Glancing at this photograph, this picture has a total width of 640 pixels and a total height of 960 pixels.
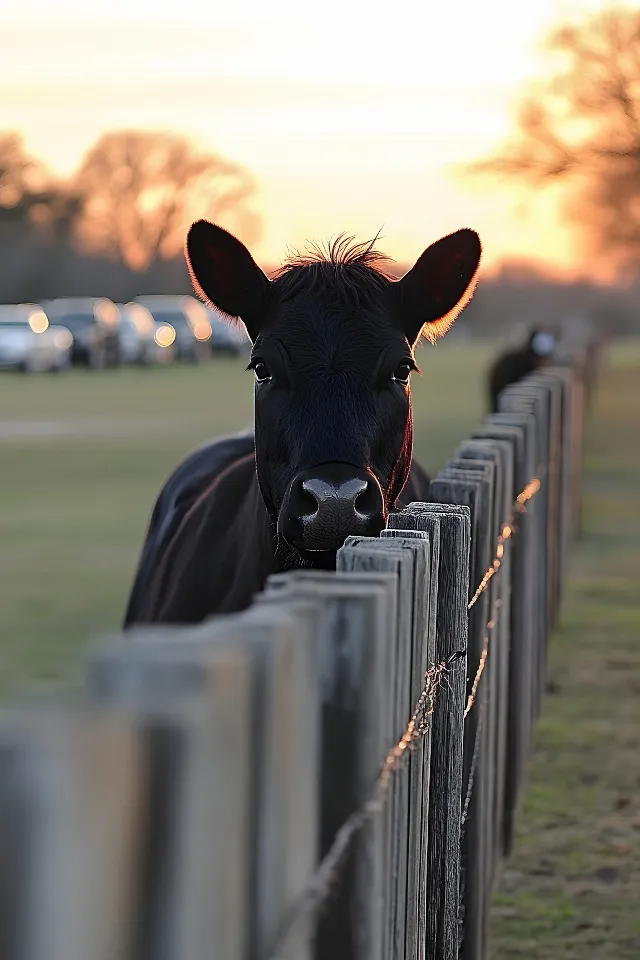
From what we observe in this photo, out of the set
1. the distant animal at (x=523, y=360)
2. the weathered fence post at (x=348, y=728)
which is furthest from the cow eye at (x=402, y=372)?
the distant animal at (x=523, y=360)

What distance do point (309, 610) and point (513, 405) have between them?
6.77m

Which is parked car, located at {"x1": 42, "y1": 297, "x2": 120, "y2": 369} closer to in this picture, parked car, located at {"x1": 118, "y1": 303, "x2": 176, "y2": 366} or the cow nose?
parked car, located at {"x1": 118, "y1": 303, "x2": 176, "y2": 366}

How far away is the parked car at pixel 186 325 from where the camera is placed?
206ft

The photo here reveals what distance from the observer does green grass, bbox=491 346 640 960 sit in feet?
17.7

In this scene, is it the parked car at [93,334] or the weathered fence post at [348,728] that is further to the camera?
the parked car at [93,334]

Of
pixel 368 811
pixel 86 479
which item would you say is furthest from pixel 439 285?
pixel 86 479

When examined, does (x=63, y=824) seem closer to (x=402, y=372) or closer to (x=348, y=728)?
(x=348, y=728)

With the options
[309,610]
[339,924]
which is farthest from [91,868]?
[339,924]

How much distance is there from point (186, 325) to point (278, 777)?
6370 centimetres

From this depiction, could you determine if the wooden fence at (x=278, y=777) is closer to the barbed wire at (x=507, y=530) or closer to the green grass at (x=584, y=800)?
the barbed wire at (x=507, y=530)

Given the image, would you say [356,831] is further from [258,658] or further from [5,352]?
[5,352]

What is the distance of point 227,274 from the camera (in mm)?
5637

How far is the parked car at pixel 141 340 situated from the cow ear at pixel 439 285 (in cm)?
4926

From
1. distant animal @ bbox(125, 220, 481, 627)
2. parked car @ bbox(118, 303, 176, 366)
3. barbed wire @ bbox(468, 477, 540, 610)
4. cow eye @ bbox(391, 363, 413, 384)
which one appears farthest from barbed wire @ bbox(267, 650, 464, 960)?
parked car @ bbox(118, 303, 176, 366)
